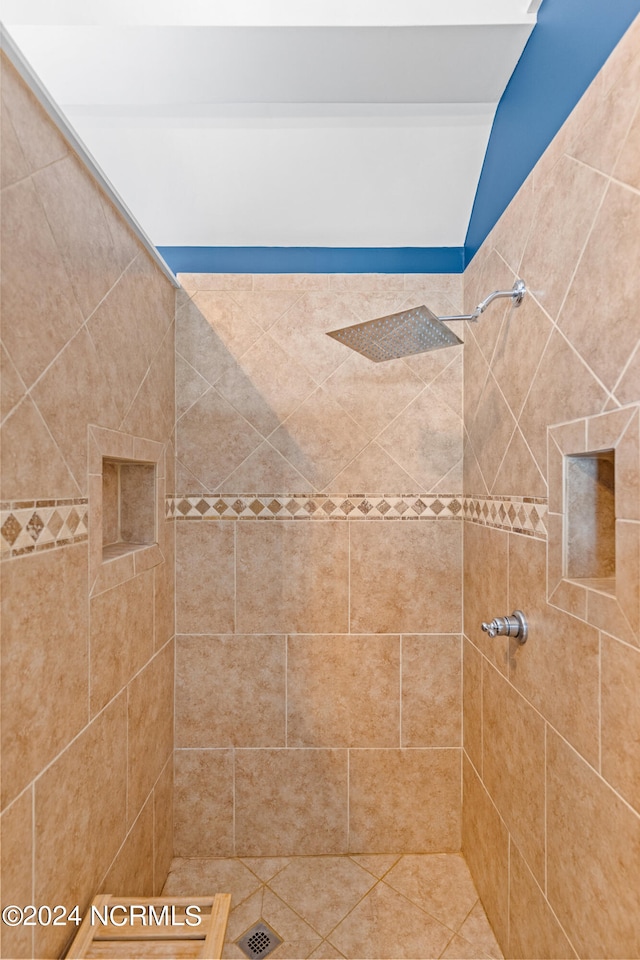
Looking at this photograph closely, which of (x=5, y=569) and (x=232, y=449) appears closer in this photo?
(x=5, y=569)

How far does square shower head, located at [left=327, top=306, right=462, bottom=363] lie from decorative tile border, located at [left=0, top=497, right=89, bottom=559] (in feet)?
2.40

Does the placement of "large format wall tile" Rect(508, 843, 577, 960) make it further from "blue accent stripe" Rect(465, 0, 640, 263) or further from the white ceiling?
the white ceiling

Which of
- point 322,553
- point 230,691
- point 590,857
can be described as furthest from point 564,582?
point 230,691

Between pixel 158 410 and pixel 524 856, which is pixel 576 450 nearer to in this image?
pixel 524 856

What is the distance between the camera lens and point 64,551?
3.38ft

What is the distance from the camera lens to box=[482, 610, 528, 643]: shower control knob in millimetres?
1285

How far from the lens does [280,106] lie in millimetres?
1595

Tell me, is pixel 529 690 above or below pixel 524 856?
above

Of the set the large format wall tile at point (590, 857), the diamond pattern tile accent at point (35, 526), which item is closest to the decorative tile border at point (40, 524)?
the diamond pattern tile accent at point (35, 526)

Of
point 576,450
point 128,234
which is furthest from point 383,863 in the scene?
point 128,234

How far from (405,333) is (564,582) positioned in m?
0.68

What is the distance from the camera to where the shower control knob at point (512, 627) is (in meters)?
1.29

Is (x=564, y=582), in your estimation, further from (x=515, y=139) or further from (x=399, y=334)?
(x=515, y=139)

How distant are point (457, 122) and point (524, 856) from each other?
206cm
